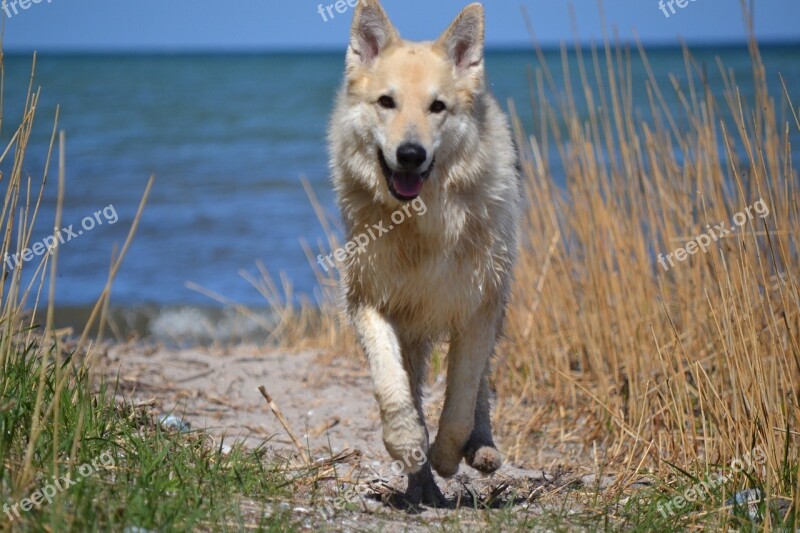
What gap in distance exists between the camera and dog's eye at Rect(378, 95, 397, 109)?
3634 mm

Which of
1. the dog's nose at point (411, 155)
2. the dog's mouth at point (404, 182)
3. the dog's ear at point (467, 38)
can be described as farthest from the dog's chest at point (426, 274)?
the dog's ear at point (467, 38)

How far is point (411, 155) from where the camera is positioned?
3459mm

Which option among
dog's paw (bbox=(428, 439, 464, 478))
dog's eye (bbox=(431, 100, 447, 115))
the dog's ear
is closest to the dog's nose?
dog's eye (bbox=(431, 100, 447, 115))

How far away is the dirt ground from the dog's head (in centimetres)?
121

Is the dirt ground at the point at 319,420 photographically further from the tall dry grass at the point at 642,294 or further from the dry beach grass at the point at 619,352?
the tall dry grass at the point at 642,294

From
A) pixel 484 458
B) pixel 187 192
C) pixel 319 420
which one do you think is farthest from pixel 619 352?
pixel 187 192

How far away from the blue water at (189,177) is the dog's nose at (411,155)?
6.41 ft

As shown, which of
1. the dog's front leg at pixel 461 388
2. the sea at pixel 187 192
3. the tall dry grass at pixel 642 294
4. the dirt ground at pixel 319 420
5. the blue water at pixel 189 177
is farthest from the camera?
the blue water at pixel 189 177

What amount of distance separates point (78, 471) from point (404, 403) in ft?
3.86

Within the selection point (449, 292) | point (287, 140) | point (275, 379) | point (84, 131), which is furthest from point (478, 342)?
point (84, 131)

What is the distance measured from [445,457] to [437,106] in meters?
1.41

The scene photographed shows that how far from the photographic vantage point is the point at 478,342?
3865 mm

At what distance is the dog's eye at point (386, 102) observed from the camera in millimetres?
3634

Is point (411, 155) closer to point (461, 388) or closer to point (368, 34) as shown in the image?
point (368, 34)
